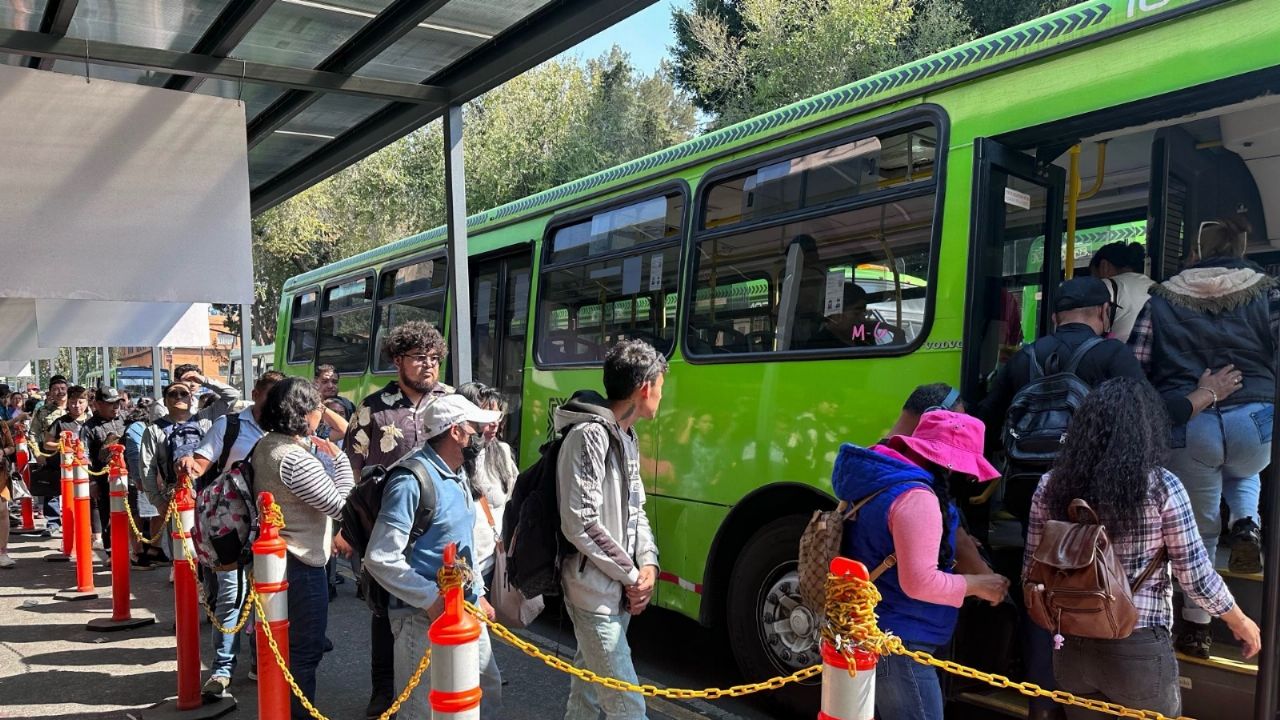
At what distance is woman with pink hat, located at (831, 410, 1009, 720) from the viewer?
2.66m

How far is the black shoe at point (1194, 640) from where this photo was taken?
3.66 m

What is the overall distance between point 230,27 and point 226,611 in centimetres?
355

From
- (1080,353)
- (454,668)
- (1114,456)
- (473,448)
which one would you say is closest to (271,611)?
(473,448)

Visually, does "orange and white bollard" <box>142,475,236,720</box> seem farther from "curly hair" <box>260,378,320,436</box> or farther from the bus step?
the bus step

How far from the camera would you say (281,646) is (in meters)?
3.56

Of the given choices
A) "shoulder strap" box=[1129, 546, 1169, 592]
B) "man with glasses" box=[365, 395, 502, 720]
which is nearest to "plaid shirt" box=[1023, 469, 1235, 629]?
"shoulder strap" box=[1129, 546, 1169, 592]

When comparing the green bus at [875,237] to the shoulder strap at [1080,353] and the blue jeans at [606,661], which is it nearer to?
the shoulder strap at [1080,353]

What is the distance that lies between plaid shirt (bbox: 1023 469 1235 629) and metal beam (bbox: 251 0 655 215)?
11.7ft

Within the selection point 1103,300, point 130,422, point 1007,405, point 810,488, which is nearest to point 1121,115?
point 1103,300

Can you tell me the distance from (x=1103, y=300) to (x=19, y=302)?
45.6 feet

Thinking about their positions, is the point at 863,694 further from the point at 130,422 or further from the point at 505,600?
the point at 130,422

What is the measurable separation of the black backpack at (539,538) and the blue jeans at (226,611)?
8.24 feet

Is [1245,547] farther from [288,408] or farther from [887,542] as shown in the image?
[288,408]

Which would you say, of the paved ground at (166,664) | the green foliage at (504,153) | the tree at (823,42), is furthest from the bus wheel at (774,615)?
the green foliage at (504,153)
